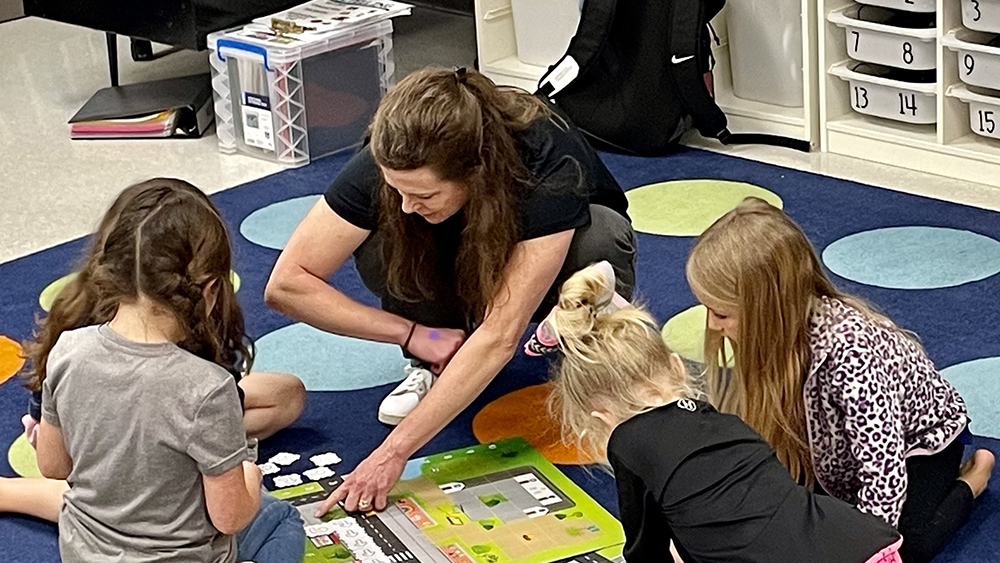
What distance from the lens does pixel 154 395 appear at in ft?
5.14

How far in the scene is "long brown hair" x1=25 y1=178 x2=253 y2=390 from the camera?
1.57 metres

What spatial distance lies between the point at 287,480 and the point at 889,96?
5.51 ft

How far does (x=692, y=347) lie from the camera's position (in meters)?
2.42

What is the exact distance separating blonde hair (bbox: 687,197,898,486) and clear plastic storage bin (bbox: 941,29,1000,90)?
4.43 ft

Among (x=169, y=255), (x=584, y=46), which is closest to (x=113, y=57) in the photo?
(x=584, y=46)

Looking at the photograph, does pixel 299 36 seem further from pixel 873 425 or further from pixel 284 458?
pixel 873 425

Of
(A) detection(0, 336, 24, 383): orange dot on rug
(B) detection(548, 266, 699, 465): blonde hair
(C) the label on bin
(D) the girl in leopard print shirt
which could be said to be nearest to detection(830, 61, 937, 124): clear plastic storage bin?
(C) the label on bin

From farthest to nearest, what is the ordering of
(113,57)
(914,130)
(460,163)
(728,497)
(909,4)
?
1. (113,57)
2. (914,130)
3. (909,4)
4. (460,163)
5. (728,497)

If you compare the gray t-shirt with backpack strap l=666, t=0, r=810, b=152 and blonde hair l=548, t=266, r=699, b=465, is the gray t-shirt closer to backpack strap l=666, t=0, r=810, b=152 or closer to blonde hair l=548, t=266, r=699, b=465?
blonde hair l=548, t=266, r=699, b=465

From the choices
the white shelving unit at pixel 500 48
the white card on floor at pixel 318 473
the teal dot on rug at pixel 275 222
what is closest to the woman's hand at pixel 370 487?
the white card on floor at pixel 318 473

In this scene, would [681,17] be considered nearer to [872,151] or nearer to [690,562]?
[872,151]

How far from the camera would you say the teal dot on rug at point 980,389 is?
2.14 metres

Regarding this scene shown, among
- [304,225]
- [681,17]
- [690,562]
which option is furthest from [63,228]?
[690,562]

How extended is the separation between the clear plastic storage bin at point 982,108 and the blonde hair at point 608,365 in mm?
1608
